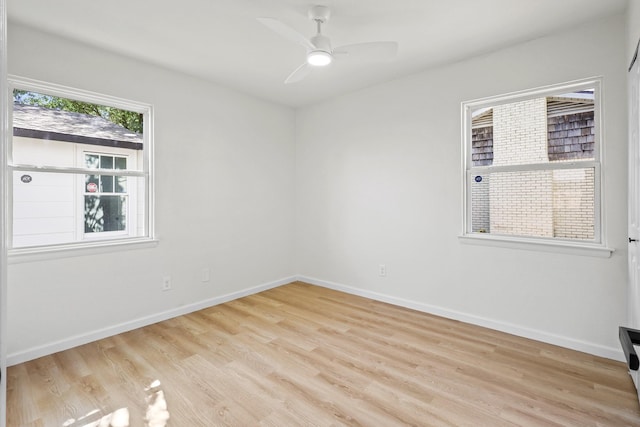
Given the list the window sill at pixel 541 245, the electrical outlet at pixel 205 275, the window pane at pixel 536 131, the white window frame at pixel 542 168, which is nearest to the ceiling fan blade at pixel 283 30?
the white window frame at pixel 542 168

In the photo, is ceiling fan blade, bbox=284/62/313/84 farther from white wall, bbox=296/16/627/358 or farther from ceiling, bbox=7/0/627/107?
white wall, bbox=296/16/627/358

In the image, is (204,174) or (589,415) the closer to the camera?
(589,415)

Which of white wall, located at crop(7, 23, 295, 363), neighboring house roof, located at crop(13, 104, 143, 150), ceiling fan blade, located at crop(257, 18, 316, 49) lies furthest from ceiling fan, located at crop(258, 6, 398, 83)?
neighboring house roof, located at crop(13, 104, 143, 150)

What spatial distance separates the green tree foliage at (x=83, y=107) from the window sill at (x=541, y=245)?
3450 mm

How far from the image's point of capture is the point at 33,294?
245cm

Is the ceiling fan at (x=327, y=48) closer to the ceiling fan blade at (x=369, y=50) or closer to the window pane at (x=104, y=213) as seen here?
the ceiling fan blade at (x=369, y=50)

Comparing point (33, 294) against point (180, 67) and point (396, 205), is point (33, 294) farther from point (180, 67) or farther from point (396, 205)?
point (396, 205)

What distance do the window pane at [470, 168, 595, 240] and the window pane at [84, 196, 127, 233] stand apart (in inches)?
136

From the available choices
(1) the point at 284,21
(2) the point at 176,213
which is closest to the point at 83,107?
(2) the point at 176,213

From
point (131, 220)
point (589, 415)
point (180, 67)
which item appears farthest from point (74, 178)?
point (589, 415)

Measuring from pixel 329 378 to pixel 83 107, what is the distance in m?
3.09

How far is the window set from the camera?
8.09 feet

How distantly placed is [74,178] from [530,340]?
420 centimetres

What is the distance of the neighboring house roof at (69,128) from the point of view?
2484mm
